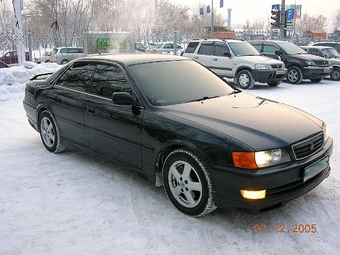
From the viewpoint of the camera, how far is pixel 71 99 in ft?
15.4

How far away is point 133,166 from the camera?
3879mm

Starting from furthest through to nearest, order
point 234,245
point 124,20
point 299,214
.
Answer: point 124,20
point 299,214
point 234,245

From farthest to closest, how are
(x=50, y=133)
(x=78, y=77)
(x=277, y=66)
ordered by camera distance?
1. (x=277, y=66)
2. (x=50, y=133)
3. (x=78, y=77)

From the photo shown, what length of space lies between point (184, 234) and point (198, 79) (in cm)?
206

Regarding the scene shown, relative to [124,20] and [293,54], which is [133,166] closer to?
[293,54]

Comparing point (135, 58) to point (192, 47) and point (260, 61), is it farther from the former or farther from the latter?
point (192, 47)

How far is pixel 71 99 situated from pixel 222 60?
9090 millimetres

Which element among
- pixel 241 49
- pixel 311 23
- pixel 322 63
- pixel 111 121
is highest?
pixel 311 23

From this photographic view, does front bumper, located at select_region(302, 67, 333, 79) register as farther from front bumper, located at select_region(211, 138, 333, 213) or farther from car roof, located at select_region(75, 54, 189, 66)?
front bumper, located at select_region(211, 138, 333, 213)

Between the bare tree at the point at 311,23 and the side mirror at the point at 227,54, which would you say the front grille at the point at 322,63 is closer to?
the side mirror at the point at 227,54

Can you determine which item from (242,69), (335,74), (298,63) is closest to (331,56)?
(335,74)

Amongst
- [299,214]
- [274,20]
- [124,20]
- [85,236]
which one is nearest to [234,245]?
[299,214]

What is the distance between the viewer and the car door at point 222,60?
12.8m

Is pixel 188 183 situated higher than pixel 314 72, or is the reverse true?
pixel 314 72
